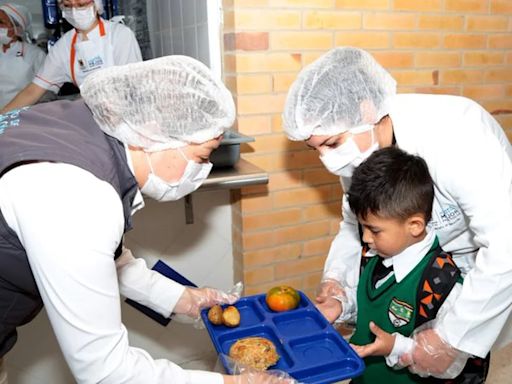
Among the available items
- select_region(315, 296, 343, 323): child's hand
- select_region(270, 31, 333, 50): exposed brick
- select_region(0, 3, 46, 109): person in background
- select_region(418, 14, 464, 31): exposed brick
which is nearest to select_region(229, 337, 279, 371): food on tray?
select_region(315, 296, 343, 323): child's hand

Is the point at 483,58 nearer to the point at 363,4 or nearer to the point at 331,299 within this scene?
the point at 363,4

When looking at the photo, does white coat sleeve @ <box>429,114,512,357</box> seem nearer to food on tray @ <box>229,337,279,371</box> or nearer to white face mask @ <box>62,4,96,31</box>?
food on tray @ <box>229,337,279,371</box>

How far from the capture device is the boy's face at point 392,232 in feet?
3.40

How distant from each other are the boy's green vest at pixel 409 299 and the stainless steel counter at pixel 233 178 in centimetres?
49

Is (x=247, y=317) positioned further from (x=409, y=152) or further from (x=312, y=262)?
(x=312, y=262)

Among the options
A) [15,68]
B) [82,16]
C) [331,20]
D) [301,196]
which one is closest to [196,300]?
[301,196]

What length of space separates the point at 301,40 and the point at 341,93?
Answer: 1.83 ft

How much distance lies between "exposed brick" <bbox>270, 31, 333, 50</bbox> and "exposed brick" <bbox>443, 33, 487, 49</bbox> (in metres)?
0.53

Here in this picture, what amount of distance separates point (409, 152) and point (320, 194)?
0.73 m

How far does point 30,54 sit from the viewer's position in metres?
2.40

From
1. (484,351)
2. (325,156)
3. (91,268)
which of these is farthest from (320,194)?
(91,268)

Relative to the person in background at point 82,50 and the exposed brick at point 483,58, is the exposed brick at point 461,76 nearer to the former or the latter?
the exposed brick at point 483,58

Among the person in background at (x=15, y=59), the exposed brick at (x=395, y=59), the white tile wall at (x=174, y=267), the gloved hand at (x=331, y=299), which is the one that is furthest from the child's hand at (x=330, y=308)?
the person in background at (x=15, y=59)

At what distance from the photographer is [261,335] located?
110cm
